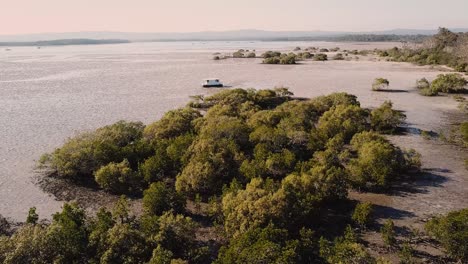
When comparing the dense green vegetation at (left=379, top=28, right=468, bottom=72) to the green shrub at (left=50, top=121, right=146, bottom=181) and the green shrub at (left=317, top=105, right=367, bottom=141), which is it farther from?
the green shrub at (left=50, top=121, right=146, bottom=181)

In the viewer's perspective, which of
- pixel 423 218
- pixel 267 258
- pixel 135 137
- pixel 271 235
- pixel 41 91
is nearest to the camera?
pixel 267 258

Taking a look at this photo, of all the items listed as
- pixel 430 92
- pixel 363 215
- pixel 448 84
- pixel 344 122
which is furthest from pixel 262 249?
pixel 448 84

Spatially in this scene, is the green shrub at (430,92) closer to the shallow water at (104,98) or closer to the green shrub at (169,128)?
the shallow water at (104,98)

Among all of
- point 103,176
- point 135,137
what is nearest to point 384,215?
point 103,176

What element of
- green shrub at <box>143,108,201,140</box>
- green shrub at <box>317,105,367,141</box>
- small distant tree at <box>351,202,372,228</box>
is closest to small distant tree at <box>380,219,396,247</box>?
small distant tree at <box>351,202,372,228</box>

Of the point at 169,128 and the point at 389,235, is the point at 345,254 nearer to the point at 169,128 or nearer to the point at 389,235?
the point at 389,235

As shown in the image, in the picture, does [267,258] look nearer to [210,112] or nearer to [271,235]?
[271,235]

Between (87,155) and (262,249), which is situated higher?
(87,155)
